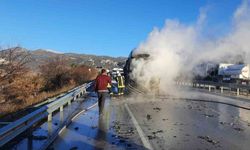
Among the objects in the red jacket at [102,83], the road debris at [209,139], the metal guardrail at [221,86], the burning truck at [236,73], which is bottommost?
the road debris at [209,139]

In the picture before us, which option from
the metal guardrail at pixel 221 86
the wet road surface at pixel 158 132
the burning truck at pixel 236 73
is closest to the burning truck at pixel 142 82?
the metal guardrail at pixel 221 86

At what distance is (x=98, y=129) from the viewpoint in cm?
1316

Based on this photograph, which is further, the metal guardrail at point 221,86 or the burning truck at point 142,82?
the metal guardrail at point 221,86

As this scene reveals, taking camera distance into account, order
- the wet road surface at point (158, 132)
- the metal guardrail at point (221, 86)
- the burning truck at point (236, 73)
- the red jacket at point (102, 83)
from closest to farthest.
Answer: the wet road surface at point (158, 132), the red jacket at point (102, 83), the metal guardrail at point (221, 86), the burning truck at point (236, 73)

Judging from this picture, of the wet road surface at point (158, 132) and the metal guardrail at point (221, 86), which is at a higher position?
the metal guardrail at point (221, 86)

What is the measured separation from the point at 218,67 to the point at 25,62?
35603 millimetres

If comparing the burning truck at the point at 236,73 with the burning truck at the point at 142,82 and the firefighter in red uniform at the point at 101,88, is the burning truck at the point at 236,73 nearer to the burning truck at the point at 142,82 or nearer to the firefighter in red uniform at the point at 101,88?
the burning truck at the point at 142,82

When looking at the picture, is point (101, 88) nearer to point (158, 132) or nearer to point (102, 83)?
point (102, 83)

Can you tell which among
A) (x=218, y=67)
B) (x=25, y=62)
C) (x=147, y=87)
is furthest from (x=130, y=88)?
(x=218, y=67)

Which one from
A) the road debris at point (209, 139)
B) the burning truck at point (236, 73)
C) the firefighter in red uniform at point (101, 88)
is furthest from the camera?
the burning truck at point (236, 73)

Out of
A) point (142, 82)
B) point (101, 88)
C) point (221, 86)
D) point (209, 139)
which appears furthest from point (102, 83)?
point (221, 86)

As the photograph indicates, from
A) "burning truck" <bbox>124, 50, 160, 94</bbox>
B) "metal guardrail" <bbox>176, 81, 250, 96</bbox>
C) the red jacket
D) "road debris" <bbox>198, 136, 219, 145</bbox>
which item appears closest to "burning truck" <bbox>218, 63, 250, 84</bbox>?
"metal guardrail" <bbox>176, 81, 250, 96</bbox>

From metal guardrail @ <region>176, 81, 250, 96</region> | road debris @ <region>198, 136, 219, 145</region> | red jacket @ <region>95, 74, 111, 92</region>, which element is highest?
red jacket @ <region>95, 74, 111, 92</region>

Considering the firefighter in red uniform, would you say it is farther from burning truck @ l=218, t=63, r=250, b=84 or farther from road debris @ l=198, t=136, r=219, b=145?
burning truck @ l=218, t=63, r=250, b=84
